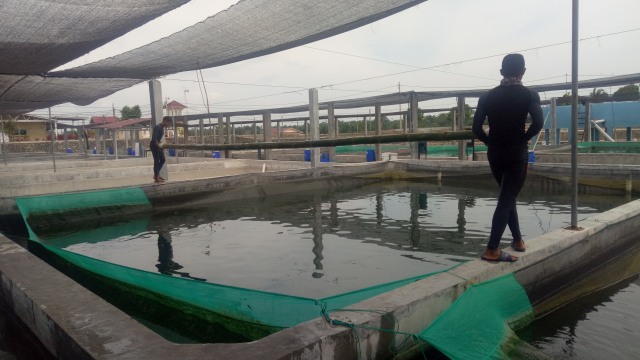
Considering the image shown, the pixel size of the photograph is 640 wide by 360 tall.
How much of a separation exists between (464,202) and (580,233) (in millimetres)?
3651

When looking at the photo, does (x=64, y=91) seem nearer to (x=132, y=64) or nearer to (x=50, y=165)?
(x=132, y=64)

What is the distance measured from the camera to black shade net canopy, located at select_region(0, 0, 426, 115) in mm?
4648

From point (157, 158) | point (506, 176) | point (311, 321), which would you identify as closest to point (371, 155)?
point (157, 158)

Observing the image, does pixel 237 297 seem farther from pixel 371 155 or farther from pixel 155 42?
pixel 371 155

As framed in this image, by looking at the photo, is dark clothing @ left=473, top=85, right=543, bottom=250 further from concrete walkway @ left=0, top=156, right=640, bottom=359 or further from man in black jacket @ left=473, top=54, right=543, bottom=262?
concrete walkway @ left=0, top=156, right=640, bottom=359

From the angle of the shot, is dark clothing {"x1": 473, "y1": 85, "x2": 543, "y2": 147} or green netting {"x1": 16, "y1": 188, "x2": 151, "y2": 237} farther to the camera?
green netting {"x1": 16, "y1": 188, "x2": 151, "y2": 237}

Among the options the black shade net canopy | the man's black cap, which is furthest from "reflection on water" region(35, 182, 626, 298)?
the black shade net canopy

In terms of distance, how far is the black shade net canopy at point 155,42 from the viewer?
15.3ft

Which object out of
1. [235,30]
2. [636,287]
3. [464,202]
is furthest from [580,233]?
[235,30]

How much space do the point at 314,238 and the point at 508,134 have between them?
273cm

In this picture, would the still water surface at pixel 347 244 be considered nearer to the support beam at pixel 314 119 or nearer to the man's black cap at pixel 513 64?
the man's black cap at pixel 513 64

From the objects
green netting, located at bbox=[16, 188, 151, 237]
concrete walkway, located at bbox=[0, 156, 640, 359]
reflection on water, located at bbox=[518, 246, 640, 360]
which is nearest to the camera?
concrete walkway, located at bbox=[0, 156, 640, 359]

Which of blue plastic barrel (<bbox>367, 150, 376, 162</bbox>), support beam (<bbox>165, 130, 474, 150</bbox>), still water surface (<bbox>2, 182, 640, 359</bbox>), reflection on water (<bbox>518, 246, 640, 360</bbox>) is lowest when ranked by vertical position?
reflection on water (<bbox>518, 246, 640, 360</bbox>)

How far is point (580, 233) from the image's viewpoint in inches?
142
